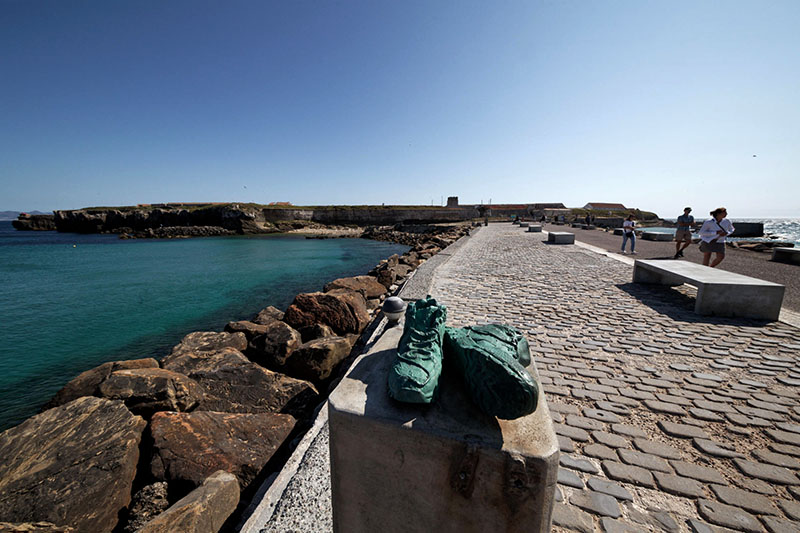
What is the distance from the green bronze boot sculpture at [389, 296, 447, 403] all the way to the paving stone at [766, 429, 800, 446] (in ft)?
10.1

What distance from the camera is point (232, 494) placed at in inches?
98.1

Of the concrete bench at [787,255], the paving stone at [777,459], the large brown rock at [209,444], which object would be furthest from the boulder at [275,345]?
the concrete bench at [787,255]

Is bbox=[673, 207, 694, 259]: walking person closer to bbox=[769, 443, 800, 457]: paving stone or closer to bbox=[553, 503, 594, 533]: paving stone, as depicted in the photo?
bbox=[769, 443, 800, 457]: paving stone

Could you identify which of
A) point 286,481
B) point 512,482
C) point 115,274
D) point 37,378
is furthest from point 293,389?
point 115,274

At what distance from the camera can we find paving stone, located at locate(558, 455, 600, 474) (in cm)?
228

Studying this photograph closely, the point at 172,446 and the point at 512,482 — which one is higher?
the point at 512,482

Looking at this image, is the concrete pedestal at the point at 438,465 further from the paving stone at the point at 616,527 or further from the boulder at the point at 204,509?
the boulder at the point at 204,509

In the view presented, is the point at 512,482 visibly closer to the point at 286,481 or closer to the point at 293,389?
the point at 286,481

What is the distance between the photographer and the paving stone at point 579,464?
2.28 m

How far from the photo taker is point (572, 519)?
192 centimetres

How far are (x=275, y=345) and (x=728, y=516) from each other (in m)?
5.29

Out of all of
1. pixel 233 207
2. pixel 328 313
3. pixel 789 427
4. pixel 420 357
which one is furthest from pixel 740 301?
pixel 233 207

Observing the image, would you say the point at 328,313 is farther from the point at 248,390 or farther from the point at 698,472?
→ the point at 698,472

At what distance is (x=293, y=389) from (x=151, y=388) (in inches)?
61.7
